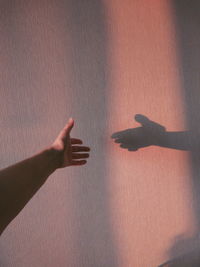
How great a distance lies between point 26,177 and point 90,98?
1.32ft

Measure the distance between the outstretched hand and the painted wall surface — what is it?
108 millimetres

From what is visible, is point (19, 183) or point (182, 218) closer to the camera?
point (19, 183)

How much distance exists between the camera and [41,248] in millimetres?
1085

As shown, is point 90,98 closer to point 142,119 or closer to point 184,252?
point 142,119

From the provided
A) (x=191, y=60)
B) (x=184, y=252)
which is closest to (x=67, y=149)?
(x=191, y=60)

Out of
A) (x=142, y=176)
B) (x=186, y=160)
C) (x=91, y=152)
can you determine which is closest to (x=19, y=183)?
(x=91, y=152)

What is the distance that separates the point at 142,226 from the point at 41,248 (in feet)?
1.23

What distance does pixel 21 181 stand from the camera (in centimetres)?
68

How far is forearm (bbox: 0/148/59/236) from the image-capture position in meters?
0.64

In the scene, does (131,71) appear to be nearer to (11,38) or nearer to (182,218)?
(11,38)

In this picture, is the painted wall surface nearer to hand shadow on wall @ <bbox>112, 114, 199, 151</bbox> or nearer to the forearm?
hand shadow on wall @ <bbox>112, 114, 199, 151</bbox>

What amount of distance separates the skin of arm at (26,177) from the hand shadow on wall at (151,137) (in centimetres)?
25

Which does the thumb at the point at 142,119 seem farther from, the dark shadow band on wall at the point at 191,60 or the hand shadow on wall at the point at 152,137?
the dark shadow band on wall at the point at 191,60

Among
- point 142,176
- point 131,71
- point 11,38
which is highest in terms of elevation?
point 11,38
